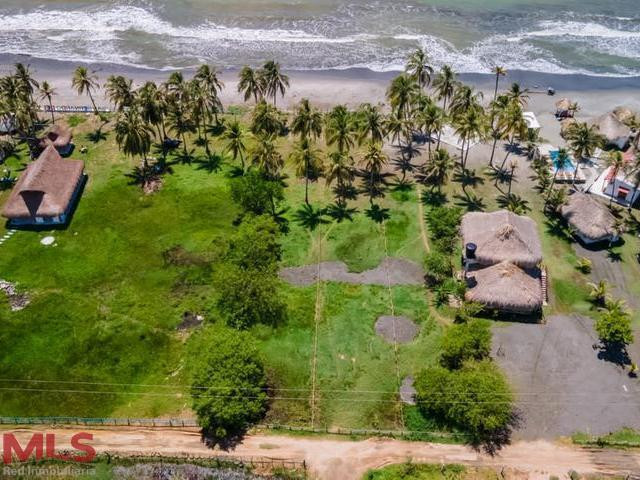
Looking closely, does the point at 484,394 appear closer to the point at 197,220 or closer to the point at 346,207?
the point at 346,207

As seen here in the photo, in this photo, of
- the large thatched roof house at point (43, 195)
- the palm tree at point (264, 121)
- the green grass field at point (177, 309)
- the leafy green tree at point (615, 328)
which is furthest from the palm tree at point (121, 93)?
the leafy green tree at point (615, 328)

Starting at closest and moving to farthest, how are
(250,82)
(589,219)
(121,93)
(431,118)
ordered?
(589,219)
(431,118)
(121,93)
(250,82)

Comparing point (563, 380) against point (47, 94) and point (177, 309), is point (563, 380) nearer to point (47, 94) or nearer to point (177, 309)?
point (177, 309)

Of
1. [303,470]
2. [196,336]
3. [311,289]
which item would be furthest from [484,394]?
[196,336]

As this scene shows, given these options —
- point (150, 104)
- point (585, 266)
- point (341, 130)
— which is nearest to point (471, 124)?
point (341, 130)

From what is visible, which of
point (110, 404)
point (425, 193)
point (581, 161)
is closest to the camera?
point (110, 404)

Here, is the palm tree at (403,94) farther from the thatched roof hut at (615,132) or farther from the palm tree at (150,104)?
the palm tree at (150,104)
